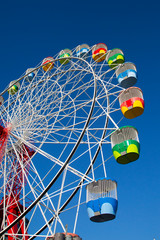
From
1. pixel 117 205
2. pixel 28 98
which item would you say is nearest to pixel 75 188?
pixel 117 205

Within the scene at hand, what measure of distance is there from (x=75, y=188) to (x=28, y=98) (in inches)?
272

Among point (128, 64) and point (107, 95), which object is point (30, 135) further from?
point (128, 64)

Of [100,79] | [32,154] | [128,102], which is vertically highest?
[100,79]

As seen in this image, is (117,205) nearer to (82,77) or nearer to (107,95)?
(107,95)

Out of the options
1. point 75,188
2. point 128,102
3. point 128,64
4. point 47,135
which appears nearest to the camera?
point 75,188

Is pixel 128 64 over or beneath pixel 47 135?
over

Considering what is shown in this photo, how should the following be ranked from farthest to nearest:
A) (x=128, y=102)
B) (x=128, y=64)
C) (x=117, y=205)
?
(x=128, y=64), (x=128, y=102), (x=117, y=205)

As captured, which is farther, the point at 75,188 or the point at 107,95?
the point at 107,95

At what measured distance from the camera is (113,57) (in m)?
15.7

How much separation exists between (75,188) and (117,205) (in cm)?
175

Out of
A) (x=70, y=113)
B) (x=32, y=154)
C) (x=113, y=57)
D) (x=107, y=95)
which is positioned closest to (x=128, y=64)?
(x=113, y=57)

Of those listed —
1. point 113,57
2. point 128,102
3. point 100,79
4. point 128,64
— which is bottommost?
point 128,102

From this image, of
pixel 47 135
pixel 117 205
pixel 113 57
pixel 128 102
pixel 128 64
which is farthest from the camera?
pixel 113 57

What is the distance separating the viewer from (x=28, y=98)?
1574 cm
